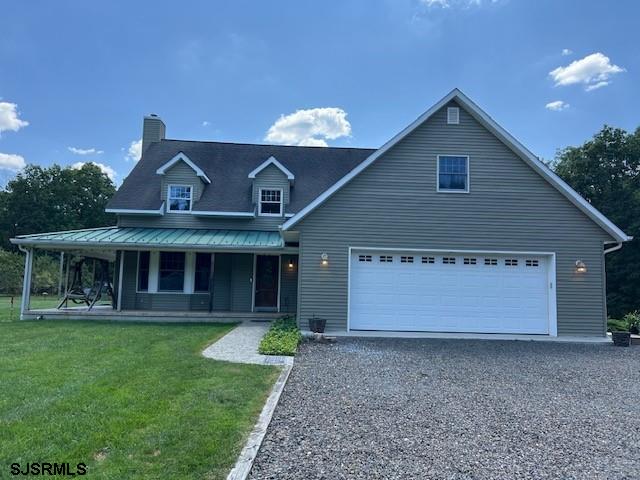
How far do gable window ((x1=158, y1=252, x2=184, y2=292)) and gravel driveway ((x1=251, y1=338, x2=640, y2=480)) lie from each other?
824 centimetres

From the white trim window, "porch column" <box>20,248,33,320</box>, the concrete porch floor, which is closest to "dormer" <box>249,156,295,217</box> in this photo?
the concrete porch floor

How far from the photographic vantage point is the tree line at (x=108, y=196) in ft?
73.7

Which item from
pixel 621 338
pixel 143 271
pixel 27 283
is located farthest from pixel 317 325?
pixel 27 283

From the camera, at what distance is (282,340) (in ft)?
30.3

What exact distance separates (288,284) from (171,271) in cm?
434

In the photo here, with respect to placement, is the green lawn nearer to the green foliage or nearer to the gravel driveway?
the gravel driveway

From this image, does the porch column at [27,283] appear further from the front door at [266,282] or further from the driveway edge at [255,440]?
the driveway edge at [255,440]

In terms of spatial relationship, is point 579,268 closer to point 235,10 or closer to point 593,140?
point 235,10

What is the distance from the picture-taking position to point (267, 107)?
21094 millimetres

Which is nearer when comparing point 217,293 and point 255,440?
point 255,440

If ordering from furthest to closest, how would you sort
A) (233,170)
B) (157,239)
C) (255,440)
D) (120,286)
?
(233,170), (120,286), (157,239), (255,440)

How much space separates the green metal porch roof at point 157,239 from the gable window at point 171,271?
2.95 ft

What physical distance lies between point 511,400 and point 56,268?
35.7 meters

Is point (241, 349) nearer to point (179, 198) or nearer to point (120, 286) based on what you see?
point (120, 286)
